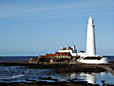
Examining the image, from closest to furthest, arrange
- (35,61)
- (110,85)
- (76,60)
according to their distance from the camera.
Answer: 1. (110,85)
2. (76,60)
3. (35,61)

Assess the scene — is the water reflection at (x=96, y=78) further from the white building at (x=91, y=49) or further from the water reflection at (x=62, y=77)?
the white building at (x=91, y=49)

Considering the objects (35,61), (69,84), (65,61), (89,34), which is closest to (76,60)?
(65,61)

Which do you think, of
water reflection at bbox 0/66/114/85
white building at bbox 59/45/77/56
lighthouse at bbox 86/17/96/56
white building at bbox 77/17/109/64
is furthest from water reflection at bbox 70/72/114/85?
white building at bbox 59/45/77/56

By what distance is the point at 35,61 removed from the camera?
9875cm

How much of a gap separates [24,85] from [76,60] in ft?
167

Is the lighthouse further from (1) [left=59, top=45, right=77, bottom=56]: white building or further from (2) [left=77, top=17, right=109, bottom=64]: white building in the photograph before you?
(1) [left=59, top=45, right=77, bottom=56]: white building

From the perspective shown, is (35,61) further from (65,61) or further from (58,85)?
(58,85)

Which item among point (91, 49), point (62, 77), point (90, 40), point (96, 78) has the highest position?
point (90, 40)

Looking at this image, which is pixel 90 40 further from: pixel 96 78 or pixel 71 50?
pixel 96 78

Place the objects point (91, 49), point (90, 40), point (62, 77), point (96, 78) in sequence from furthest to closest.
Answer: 1. point (91, 49)
2. point (90, 40)
3. point (62, 77)
4. point (96, 78)

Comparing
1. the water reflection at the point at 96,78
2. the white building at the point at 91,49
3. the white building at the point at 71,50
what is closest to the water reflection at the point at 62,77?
the water reflection at the point at 96,78

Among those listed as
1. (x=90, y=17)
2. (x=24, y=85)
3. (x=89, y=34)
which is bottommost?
(x=24, y=85)

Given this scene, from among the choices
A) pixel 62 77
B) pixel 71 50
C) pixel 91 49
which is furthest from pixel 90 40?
pixel 62 77

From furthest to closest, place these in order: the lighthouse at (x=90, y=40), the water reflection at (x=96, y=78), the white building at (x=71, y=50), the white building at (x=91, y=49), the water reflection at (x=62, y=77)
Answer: the white building at (x=71, y=50), the lighthouse at (x=90, y=40), the white building at (x=91, y=49), the water reflection at (x=62, y=77), the water reflection at (x=96, y=78)
